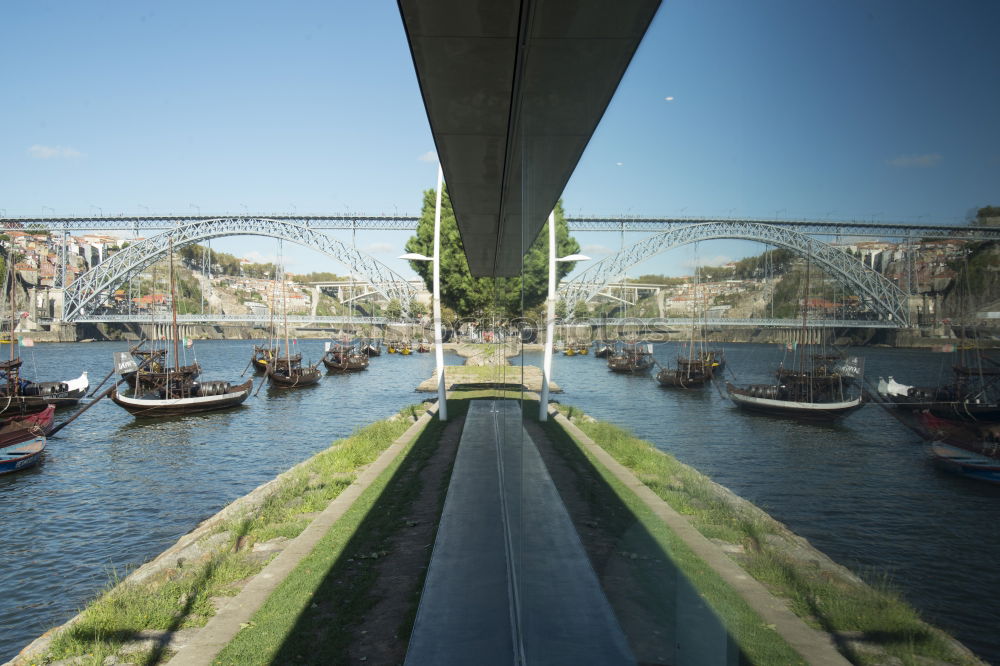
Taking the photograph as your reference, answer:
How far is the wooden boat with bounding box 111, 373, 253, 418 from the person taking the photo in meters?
25.0

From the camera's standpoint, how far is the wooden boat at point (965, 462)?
871 millimetres

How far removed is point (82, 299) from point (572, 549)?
301 ft

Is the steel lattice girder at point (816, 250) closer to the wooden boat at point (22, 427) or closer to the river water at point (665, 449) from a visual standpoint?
the river water at point (665, 449)

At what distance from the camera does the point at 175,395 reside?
91.0ft

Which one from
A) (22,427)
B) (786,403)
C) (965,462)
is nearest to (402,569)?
(786,403)

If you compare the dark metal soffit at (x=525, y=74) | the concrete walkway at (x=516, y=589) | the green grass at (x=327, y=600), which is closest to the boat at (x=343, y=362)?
the green grass at (x=327, y=600)

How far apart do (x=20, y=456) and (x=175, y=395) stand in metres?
13.0

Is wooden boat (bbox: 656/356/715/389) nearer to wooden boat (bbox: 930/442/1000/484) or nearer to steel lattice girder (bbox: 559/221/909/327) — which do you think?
steel lattice girder (bbox: 559/221/909/327)

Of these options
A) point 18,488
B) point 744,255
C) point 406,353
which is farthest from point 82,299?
point 744,255

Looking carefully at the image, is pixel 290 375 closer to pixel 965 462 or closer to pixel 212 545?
pixel 212 545

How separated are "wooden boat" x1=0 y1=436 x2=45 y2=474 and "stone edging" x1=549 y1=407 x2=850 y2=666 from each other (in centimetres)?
1730

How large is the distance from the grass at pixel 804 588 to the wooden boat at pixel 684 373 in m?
0.89

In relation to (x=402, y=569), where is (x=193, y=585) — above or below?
below

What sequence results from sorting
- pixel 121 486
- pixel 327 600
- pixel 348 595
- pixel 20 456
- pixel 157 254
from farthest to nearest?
pixel 157 254 < pixel 20 456 < pixel 121 486 < pixel 348 595 < pixel 327 600
